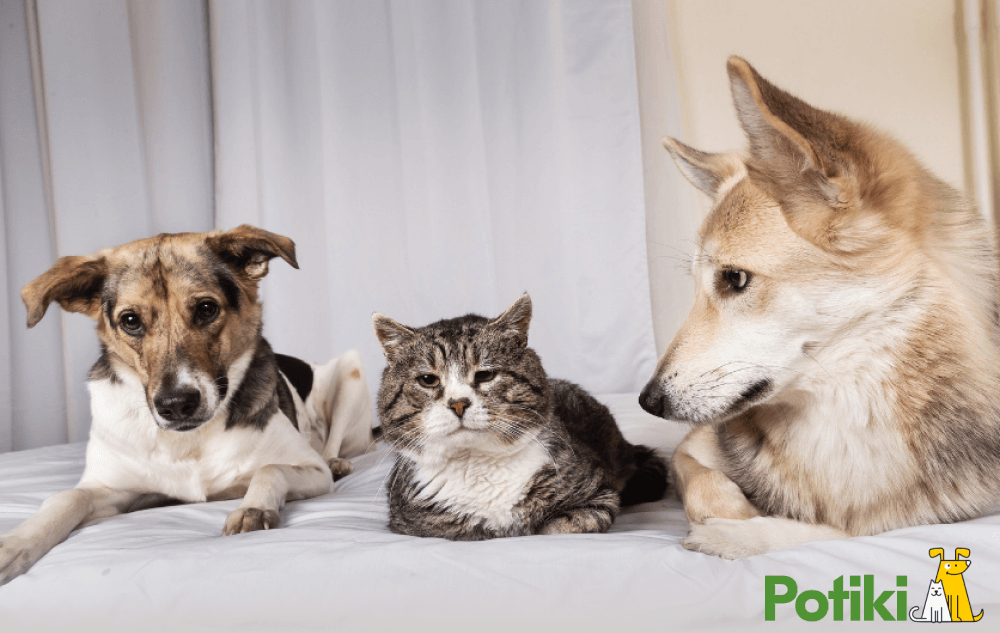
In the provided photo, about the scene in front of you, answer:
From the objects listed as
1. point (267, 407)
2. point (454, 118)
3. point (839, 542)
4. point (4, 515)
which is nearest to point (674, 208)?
point (454, 118)

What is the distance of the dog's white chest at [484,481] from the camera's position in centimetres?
147

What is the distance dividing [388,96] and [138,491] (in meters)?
2.69

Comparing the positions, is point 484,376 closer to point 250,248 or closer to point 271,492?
point 271,492

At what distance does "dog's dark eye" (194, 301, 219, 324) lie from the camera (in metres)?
1.92

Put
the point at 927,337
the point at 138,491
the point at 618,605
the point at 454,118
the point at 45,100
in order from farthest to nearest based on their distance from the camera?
the point at 454,118, the point at 45,100, the point at 138,491, the point at 927,337, the point at 618,605

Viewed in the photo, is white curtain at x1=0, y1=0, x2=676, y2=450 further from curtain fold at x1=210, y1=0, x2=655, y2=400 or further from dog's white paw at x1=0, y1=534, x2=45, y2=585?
dog's white paw at x1=0, y1=534, x2=45, y2=585

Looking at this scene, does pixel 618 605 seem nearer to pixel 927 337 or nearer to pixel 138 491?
pixel 927 337

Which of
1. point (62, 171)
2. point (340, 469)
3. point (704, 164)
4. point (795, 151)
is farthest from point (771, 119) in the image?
point (62, 171)

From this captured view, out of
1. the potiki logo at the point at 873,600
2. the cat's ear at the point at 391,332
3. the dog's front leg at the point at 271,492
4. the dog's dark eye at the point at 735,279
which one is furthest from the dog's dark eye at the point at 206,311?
the potiki logo at the point at 873,600

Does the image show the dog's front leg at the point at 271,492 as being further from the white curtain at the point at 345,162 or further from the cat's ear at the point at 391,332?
the white curtain at the point at 345,162

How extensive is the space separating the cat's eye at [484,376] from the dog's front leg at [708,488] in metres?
0.49

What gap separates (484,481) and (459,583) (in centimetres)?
38

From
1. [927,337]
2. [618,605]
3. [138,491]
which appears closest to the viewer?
[618,605]

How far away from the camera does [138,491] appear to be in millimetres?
1927
